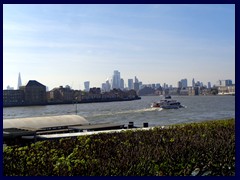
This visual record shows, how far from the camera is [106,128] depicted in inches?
437

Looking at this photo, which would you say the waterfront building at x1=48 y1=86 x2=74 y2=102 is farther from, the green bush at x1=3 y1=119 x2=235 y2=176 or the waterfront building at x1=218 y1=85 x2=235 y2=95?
the green bush at x1=3 y1=119 x2=235 y2=176

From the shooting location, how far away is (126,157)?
14.1ft

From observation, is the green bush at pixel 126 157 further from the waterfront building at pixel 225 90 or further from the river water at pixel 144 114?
the waterfront building at pixel 225 90

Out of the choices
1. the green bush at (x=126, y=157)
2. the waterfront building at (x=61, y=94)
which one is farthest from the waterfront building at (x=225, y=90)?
the green bush at (x=126, y=157)

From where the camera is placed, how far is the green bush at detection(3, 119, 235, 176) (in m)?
4.00

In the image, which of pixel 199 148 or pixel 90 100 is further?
pixel 90 100

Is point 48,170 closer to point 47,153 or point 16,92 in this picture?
point 47,153

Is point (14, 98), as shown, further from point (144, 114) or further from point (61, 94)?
point (144, 114)

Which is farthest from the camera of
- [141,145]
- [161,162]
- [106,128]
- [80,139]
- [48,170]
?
[106,128]

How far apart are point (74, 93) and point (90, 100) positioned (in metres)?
3.87

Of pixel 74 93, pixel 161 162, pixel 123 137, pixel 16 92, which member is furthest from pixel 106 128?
pixel 74 93

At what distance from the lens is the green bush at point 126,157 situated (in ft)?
13.1
